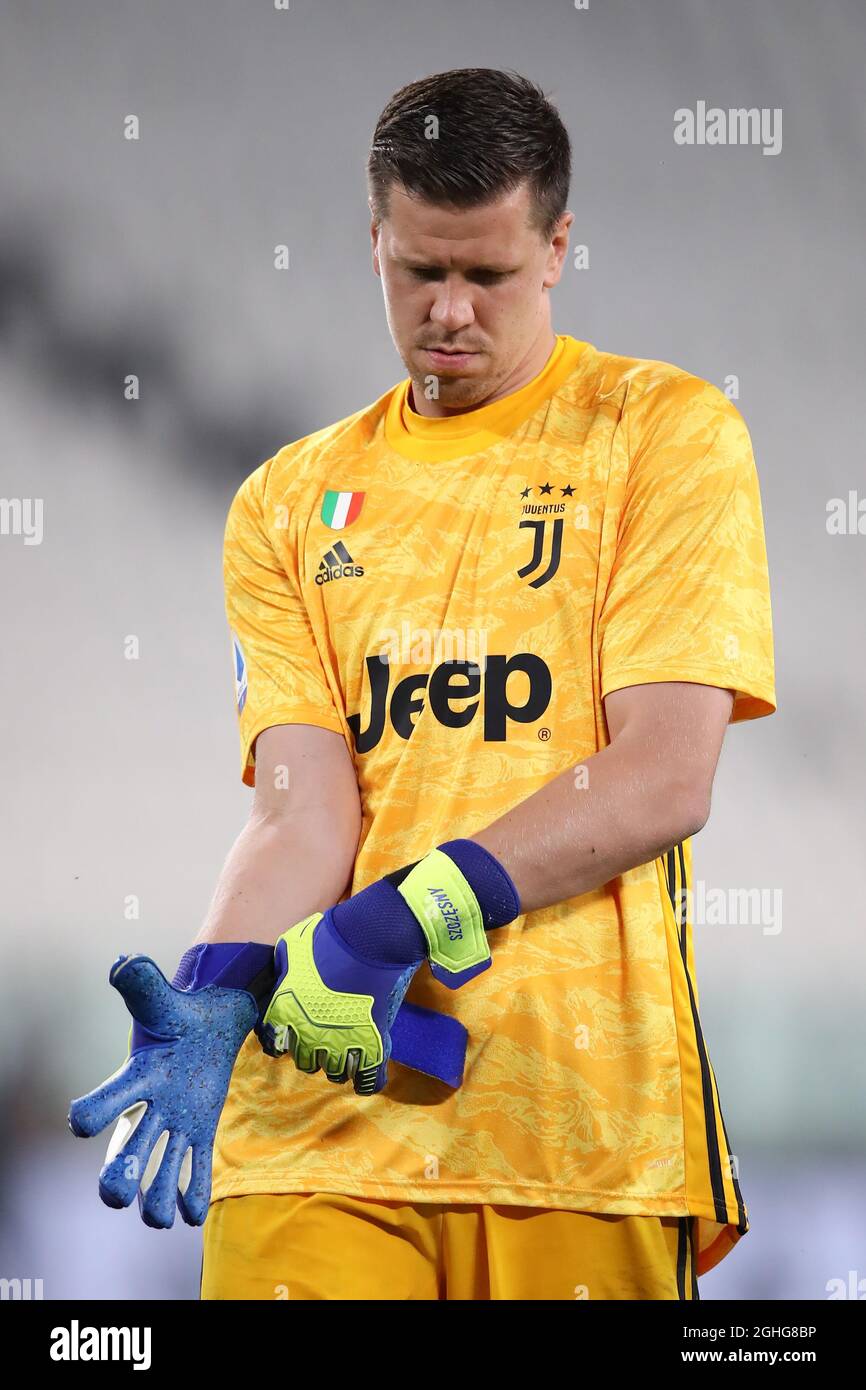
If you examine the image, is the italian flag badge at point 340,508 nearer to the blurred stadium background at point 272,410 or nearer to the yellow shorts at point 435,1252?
the yellow shorts at point 435,1252

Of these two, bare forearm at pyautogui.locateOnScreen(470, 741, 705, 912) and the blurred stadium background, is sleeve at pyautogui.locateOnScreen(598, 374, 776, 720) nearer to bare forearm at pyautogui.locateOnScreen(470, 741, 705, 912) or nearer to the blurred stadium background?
bare forearm at pyautogui.locateOnScreen(470, 741, 705, 912)

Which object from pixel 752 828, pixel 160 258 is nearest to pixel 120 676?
pixel 160 258

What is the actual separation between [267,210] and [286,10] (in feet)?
1.12

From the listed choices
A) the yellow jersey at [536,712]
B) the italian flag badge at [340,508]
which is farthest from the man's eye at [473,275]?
the italian flag badge at [340,508]

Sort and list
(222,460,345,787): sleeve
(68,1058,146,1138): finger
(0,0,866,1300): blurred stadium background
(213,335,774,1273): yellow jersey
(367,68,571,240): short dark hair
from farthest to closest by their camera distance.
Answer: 1. (0,0,866,1300): blurred stadium background
2. (222,460,345,787): sleeve
3. (367,68,571,240): short dark hair
4. (213,335,774,1273): yellow jersey
5. (68,1058,146,1138): finger

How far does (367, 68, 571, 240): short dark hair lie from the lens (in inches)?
64.1

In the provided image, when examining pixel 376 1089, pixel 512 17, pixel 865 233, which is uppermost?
pixel 512 17

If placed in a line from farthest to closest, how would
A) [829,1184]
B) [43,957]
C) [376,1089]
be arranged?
[43,957] → [829,1184] → [376,1089]

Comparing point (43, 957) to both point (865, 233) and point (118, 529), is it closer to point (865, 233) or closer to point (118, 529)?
point (118, 529)

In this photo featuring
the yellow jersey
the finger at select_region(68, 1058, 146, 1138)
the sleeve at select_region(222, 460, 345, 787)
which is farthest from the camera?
the sleeve at select_region(222, 460, 345, 787)

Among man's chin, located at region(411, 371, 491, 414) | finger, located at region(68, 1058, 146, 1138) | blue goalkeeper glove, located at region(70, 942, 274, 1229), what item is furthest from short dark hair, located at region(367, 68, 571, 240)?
finger, located at region(68, 1058, 146, 1138)

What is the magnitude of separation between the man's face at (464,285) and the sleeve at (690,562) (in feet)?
0.52

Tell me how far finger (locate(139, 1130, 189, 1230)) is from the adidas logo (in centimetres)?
58

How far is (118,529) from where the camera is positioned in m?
2.96
